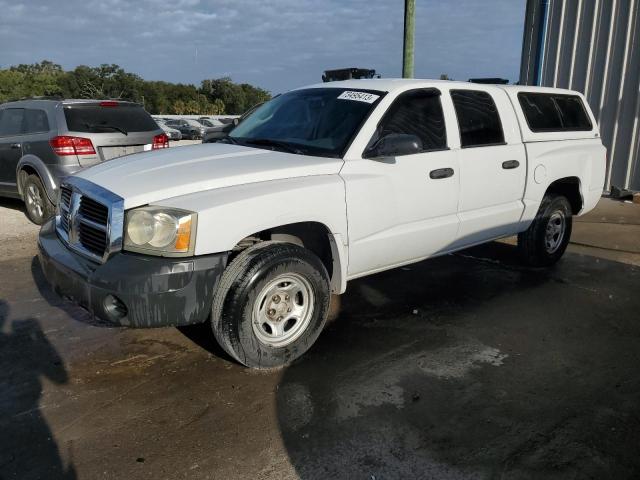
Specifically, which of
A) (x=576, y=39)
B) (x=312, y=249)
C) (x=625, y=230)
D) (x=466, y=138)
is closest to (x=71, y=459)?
(x=312, y=249)

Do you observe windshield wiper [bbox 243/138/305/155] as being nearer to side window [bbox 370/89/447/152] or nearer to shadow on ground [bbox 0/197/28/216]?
side window [bbox 370/89/447/152]

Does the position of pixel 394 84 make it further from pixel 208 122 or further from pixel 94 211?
pixel 208 122

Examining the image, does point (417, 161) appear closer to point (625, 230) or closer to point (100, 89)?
point (625, 230)

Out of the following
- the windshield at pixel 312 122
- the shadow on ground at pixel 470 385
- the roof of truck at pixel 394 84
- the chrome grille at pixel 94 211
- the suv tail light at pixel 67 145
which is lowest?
the shadow on ground at pixel 470 385

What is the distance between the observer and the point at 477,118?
481cm

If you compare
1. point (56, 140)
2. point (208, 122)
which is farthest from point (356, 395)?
point (208, 122)

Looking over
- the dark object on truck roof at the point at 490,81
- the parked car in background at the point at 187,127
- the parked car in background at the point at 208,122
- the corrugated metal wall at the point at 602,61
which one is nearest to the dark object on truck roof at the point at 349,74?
the dark object on truck roof at the point at 490,81

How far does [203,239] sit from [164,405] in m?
0.99

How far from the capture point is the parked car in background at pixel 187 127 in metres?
33.8

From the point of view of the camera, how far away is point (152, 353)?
3.86 meters

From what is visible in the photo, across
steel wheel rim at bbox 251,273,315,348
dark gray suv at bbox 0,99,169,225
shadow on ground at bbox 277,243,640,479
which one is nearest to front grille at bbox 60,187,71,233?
steel wheel rim at bbox 251,273,315,348

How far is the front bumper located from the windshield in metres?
1.31

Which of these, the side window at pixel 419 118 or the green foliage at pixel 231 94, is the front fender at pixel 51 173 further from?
the green foliage at pixel 231 94

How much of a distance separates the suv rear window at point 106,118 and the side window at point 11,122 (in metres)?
1.06
